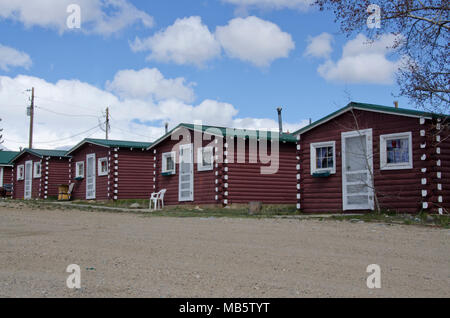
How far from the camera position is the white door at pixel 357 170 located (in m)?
16.1

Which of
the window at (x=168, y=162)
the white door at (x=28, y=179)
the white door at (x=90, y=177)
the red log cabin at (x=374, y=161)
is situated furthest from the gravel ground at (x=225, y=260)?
the white door at (x=28, y=179)

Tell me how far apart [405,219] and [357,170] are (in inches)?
119

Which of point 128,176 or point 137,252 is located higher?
point 128,176

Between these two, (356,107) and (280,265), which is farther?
(356,107)

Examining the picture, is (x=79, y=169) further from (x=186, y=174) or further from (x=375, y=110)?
(x=375, y=110)

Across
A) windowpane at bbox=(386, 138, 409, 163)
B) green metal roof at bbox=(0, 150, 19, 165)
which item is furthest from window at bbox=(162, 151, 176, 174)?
green metal roof at bbox=(0, 150, 19, 165)

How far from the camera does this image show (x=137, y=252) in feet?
28.8

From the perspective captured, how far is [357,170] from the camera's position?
53.9ft

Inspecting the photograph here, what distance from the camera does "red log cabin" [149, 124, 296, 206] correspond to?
21.0m

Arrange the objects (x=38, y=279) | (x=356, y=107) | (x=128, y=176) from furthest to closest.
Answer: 1. (x=128, y=176)
2. (x=356, y=107)
3. (x=38, y=279)

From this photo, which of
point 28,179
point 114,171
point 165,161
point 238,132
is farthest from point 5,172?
point 238,132
